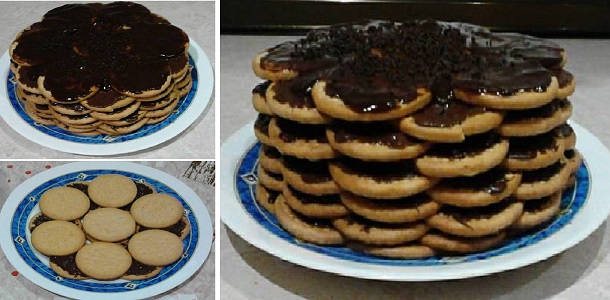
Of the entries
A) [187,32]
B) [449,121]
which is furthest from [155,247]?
[187,32]

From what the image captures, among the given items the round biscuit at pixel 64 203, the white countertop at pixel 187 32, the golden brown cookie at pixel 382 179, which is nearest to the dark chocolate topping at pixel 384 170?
the golden brown cookie at pixel 382 179

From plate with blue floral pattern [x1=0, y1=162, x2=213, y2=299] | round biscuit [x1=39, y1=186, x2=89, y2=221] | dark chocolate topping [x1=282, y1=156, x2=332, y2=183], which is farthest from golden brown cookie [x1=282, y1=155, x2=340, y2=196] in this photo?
round biscuit [x1=39, y1=186, x2=89, y2=221]

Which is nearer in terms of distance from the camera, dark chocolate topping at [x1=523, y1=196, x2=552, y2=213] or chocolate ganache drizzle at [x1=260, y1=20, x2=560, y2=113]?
chocolate ganache drizzle at [x1=260, y1=20, x2=560, y2=113]

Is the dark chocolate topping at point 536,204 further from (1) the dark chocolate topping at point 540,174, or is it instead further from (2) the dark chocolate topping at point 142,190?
(2) the dark chocolate topping at point 142,190

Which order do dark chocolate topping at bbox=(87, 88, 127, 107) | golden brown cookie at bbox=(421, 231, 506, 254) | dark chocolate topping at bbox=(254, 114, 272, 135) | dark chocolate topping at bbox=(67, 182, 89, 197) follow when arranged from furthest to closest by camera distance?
1. dark chocolate topping at bbox=(67, 182, 89, 197)
2. dark chocolate topping at bbox=(87, 88, 127, 107)
3. dark chocolate topping at bbox=(254, 114, 272, 135)
4. golden brown cookie at bbox=(421, 231, 506, 254)

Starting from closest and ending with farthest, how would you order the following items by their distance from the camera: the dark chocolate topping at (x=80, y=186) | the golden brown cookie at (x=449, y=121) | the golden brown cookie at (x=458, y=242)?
the golden brown cookie at (x=449, y=121) < the golden brown cookie at (x=458, y=242) < the dark chocolate topping at (x=80, y=186)

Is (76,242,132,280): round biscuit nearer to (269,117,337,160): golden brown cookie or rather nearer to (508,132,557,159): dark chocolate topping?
(269,117,337,160): golden brown cookie

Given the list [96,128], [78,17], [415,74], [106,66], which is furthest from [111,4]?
[415,74]
